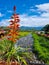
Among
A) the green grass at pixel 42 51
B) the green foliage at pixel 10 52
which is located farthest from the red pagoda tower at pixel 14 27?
the green grass at pixel 42 51

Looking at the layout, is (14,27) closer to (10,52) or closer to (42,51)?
(10,52)

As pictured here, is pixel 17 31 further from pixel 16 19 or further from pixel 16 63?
pixel 16 63

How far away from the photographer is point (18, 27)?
6.50m

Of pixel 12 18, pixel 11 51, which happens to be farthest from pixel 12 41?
pixel 12 18

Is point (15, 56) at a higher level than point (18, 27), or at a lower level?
lower

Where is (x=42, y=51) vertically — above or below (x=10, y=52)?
below

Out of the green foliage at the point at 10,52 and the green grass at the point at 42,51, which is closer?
the green foliage at the point at 10,52

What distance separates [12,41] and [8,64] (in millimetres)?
602

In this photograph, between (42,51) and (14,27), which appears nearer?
(14,27)

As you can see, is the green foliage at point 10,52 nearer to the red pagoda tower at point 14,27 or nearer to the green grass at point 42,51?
the red pagoda tower at point 14,27

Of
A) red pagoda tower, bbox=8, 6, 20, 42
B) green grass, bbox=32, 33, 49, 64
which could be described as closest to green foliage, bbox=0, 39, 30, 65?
red pagoda tower, bbox=8, 6, 20, 42

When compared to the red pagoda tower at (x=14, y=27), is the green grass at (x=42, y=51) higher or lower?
lower

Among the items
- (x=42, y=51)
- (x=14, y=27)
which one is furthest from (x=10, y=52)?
(x=42, y=51)

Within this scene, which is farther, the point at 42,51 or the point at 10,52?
the point at 42,51
